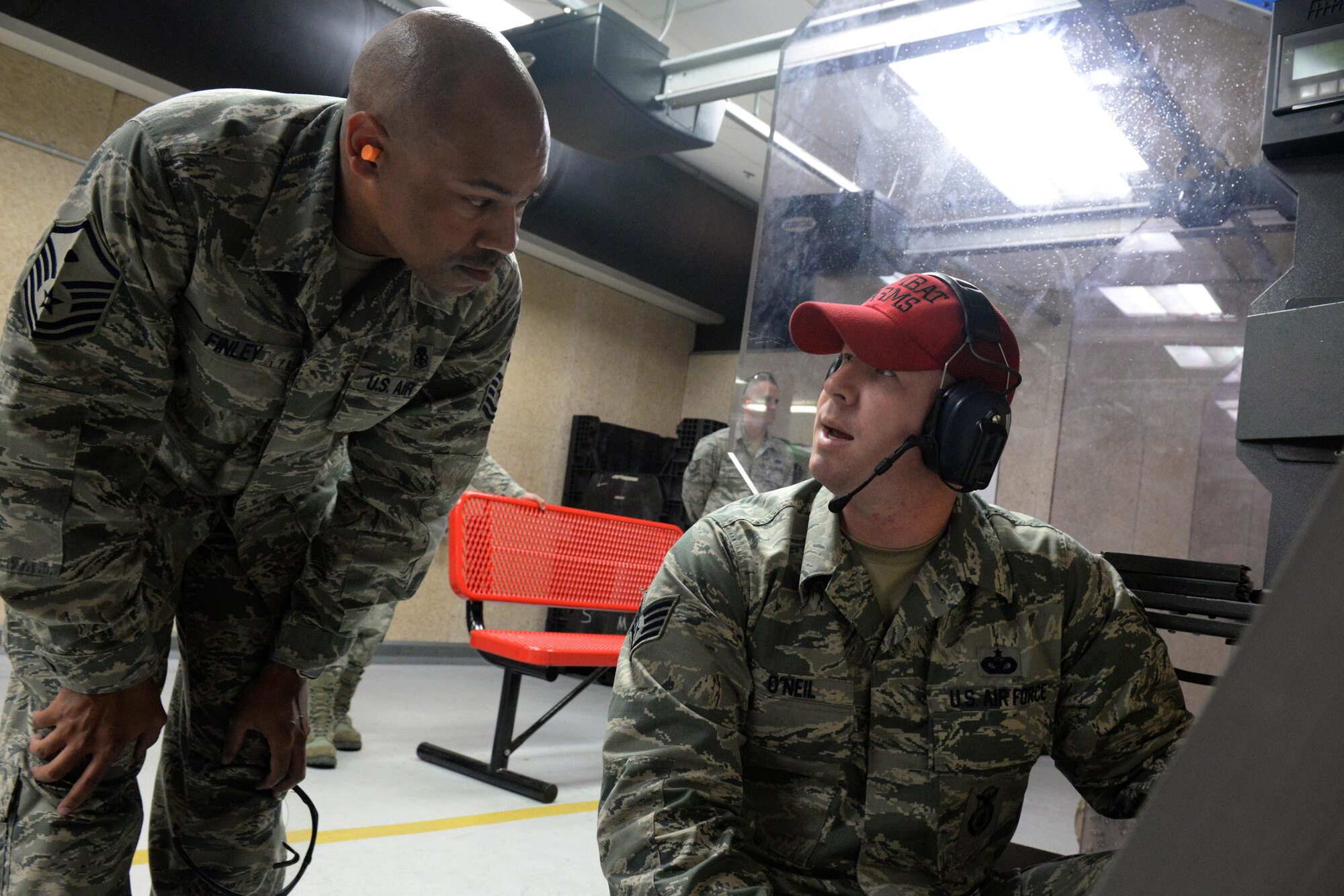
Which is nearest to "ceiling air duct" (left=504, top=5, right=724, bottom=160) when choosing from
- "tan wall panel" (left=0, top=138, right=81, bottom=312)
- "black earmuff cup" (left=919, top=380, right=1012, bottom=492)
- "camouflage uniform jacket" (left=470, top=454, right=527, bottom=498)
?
"camouflage uniform jacket" (left=470, top=454, right=527, bottom=498)

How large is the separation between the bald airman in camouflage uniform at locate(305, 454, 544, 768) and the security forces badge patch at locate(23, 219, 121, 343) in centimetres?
216

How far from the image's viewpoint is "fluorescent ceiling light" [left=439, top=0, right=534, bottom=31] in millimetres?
4723

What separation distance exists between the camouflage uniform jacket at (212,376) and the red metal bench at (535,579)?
1620 mm

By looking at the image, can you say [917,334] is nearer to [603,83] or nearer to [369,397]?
[369,397]

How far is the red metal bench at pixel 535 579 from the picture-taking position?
3.54 m

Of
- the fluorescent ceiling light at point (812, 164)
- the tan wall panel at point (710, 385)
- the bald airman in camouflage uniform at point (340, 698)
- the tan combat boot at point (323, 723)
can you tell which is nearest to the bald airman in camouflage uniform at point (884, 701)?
A: the fluorescent ceiling light at point (812, 164)

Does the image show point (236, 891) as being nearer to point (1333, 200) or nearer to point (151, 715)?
point (151, 715)

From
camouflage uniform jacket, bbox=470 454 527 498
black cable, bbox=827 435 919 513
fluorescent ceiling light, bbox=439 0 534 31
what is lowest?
camouflage uniform jacket, bbox=470 454 527 498

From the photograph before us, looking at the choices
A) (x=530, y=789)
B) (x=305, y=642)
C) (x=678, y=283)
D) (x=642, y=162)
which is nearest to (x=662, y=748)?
(x=305, y=642)

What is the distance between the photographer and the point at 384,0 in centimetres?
445

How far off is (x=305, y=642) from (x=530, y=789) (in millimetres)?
1959

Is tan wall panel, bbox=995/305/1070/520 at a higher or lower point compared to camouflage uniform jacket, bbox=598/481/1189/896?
higher

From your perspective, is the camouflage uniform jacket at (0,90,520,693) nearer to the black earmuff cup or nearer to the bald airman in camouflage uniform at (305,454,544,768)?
the black earmuff cup

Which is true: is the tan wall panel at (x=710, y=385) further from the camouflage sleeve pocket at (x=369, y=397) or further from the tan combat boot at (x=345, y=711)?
the camouflage sleeve pocket at (x=369, y=397)
